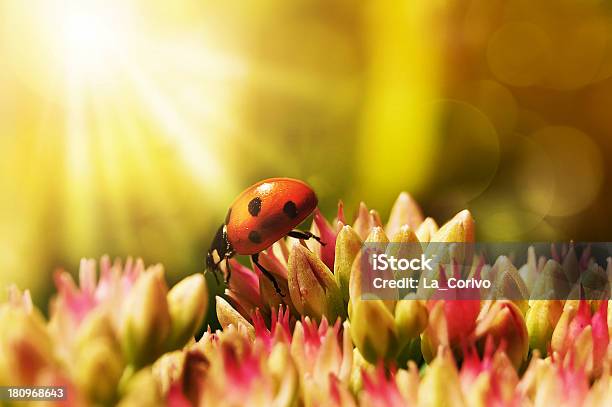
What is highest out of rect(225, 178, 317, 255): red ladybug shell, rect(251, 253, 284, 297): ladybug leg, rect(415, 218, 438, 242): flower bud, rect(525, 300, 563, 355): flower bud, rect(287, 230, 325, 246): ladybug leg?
rect(225, 178, 317, 255): red ladybug shell

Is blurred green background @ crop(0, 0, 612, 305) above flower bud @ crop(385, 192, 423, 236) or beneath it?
above

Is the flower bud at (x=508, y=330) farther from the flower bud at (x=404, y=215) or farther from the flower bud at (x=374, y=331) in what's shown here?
the flower bud at (x=404, y=215)

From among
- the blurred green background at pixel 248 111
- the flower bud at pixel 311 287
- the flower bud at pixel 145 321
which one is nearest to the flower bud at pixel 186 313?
the flower bud at pixel 145 321

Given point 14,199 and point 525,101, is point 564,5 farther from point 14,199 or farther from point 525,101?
point 14,199

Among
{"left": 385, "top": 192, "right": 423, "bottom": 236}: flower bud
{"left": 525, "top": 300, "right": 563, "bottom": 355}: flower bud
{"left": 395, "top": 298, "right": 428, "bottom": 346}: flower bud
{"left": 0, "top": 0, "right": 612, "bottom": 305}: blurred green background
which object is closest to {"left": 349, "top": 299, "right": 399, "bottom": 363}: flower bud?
{"left": 395, "top": 298, "right": 428, "bottom": 346}: flower bud

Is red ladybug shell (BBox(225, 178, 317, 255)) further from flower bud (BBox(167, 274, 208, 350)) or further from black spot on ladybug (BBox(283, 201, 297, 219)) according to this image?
flower bud (BBox(167, 274, 208, 350))

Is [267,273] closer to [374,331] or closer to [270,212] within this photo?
[270,212]

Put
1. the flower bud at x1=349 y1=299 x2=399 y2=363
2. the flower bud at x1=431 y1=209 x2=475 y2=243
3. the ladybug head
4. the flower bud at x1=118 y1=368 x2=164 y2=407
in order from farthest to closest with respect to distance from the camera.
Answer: the ladybug head → the flower bud at x1=431 y1=209 x2=475 y2=243 → the flower bud at x1=349 y1=299 x2=399 y2=363 → the flower bud at x1=118 y1=368 x2=164 y2=407
